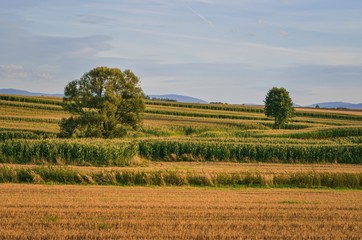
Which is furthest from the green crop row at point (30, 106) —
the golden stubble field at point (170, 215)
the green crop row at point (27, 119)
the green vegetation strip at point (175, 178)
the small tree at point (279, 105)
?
the golden stubble field at point (170, 215)

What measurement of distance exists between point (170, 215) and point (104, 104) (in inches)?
1333

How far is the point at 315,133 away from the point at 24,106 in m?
44.3

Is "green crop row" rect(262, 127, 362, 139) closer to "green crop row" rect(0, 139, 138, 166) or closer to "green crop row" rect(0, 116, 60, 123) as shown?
"green crop row" rect(0, 116, 60, 123)

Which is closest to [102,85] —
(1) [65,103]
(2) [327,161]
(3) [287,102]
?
(1) [65,103]

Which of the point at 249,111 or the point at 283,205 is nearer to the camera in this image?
the point at 283,205

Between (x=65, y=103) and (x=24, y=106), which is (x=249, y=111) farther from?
(x=65, y=103)

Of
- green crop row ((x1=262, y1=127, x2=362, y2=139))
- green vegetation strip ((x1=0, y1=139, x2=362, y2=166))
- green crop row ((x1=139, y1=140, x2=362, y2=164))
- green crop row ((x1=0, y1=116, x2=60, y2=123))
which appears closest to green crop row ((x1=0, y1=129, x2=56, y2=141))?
green crop row ((x1=0, y1=116, x2=60, y2=123))

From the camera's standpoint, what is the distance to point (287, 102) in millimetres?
74562

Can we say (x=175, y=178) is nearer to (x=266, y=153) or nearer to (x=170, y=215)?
(x=170, y=215)

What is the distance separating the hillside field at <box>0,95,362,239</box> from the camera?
13.3 m

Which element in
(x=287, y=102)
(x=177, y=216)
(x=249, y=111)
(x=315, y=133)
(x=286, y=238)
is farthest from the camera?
(x=249, y=111)

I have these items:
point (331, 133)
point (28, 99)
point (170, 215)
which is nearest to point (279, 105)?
point (331, 133)

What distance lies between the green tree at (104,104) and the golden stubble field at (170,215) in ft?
92.0

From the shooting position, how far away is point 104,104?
47.9m
